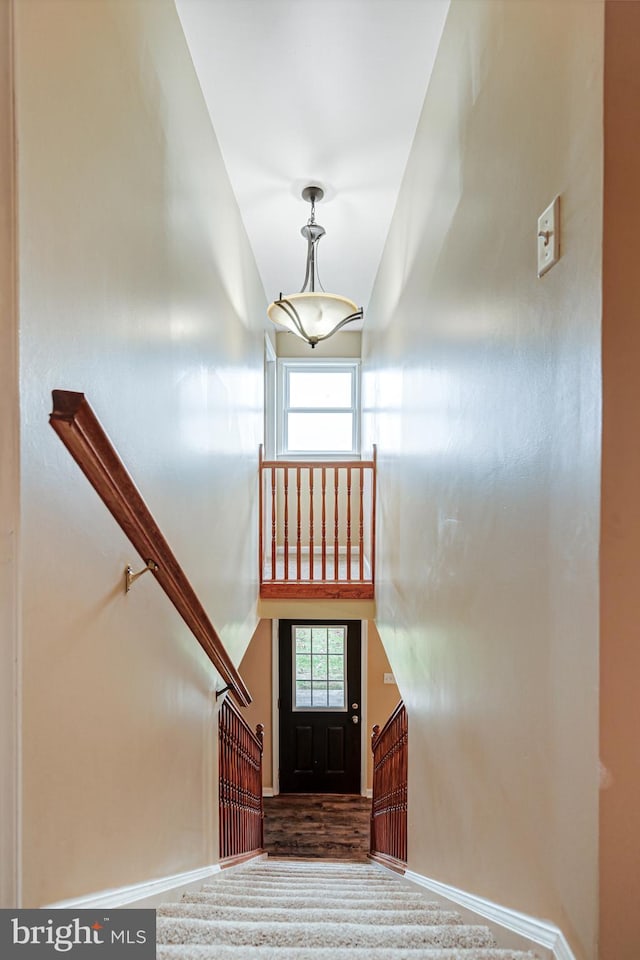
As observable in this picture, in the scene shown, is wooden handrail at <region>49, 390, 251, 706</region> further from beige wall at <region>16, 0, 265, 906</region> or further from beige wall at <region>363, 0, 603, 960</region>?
beige wall at <region>363, 0, 603, 960</region>

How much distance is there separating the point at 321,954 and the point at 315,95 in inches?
116

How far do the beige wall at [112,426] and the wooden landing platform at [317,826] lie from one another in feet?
8.80

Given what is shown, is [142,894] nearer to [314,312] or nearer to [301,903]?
[301,903]

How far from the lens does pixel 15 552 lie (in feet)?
3.12

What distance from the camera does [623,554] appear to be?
2.78 feet

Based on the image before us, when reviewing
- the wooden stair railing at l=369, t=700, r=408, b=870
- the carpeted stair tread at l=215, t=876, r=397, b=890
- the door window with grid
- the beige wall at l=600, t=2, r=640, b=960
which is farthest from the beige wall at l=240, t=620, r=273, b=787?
the beige wall at l=600, t=2, r=640, b=960

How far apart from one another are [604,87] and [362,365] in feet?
16.5

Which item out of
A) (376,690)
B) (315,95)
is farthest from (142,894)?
(376,690)

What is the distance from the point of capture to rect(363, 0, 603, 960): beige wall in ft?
3.01

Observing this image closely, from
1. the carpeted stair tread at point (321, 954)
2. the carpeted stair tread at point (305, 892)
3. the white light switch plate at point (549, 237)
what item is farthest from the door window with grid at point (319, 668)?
the white light switch plate at point (549, 237)

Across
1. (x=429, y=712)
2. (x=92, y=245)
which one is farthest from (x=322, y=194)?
(x=429, y=712)

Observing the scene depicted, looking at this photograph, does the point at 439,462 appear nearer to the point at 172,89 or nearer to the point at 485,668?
the point at 485,668

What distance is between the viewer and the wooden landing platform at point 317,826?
4660 millimetres

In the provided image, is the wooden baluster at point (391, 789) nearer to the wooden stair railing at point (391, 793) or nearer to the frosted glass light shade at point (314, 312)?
the wooden stair railing at point (391, 793)
